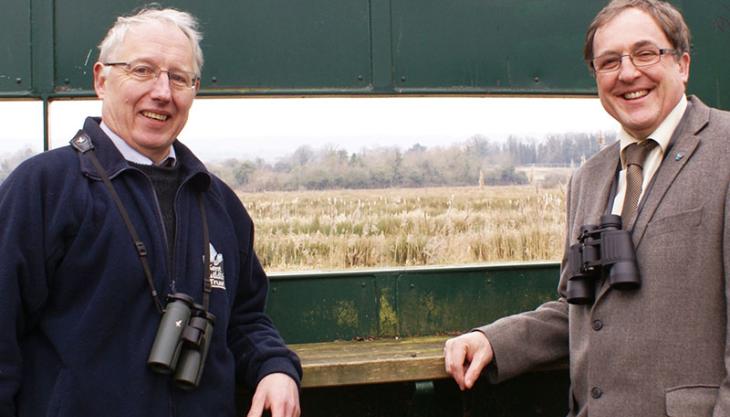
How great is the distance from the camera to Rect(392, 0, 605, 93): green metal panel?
138 inches

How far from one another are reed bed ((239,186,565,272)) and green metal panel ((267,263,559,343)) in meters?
0.06

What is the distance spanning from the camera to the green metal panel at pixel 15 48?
10.5 ft

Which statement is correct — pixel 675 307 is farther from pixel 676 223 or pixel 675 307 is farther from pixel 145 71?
pixel 145 71

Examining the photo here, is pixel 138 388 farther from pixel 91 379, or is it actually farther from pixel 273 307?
pixel 273 307

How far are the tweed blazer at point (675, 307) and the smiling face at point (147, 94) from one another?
1.44 meters

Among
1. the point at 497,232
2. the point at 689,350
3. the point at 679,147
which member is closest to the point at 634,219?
the point at 679,147

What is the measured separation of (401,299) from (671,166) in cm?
148

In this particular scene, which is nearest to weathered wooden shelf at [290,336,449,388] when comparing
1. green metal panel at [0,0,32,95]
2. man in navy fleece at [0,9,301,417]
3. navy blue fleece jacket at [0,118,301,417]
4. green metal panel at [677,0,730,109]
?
man in navy fleece at [0,9,301,417]

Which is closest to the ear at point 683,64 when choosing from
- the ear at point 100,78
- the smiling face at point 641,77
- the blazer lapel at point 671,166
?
the smiling face at point 641,77

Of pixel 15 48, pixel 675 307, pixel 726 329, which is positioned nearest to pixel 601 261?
pixel 675 307

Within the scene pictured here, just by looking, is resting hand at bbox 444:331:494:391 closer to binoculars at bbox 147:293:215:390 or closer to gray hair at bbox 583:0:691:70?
binoculars at bbox 147:293:215:390

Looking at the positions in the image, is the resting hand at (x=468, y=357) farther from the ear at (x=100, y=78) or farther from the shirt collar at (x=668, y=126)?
the ear at (x=100, y=78)

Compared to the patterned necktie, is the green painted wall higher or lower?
higher

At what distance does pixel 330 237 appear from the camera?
11.3 feet
